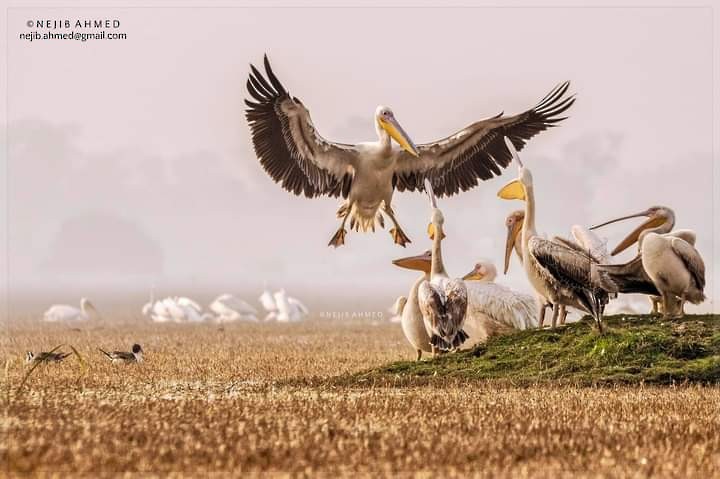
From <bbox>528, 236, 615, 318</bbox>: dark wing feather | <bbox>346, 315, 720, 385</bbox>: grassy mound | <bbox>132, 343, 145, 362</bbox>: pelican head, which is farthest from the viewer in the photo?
<bbox>132, 343, 145, 362</bbox>: pelican head

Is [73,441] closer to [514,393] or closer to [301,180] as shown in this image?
[514,393]

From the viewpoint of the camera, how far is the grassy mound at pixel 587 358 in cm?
1115

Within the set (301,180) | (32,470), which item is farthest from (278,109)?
(32,470)

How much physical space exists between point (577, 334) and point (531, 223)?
157 cm

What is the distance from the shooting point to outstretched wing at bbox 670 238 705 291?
41.0ft

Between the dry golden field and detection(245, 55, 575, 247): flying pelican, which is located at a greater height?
detection(245, 55, 575, 247): flying pelican

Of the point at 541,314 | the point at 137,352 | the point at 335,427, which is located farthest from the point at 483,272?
the point at 335,427

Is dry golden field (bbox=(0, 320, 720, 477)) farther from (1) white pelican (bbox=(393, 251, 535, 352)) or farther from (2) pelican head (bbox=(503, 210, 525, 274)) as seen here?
(2) pelican head (bbox=(503, 210, 525, 274))

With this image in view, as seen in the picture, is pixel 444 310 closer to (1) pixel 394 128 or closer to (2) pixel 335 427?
(1) pixel 394 128

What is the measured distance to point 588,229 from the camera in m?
14.1

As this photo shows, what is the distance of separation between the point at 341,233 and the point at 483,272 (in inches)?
92.9

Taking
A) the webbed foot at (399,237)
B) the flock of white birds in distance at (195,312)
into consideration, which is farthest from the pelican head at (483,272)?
the flock of white birds in distance at (195,312)

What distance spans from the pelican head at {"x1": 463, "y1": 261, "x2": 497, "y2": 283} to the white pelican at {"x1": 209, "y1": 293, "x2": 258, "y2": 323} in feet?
60.2

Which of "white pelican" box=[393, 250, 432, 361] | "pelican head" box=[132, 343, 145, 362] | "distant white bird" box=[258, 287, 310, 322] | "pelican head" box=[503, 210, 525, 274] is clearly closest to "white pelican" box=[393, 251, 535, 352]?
"white pelican" box=[393, 250, 432, 361]
